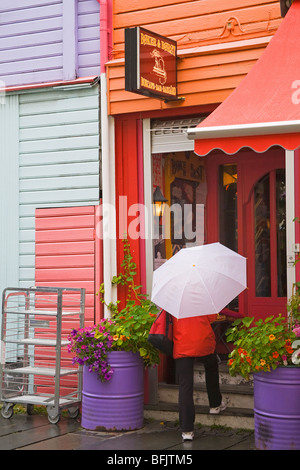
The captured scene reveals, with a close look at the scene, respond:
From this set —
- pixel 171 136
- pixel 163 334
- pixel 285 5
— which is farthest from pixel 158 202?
pixel 285 5

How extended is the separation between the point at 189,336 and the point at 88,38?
3997 mm

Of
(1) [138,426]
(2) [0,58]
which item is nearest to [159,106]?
(2) [0,58]

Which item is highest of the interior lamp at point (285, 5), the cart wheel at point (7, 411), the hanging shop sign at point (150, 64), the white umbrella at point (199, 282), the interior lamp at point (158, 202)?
the interior lamp at point (285, 5)

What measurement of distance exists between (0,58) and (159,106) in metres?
2.47

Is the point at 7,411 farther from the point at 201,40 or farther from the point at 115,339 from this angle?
the point at 201,40

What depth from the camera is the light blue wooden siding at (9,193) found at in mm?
9688

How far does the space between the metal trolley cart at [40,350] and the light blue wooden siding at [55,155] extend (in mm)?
443

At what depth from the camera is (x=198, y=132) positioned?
6570 mm

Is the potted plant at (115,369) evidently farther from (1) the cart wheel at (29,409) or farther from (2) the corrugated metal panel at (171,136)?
(2) the corrugated metal panel at (171,136)

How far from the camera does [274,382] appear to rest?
6809 mm

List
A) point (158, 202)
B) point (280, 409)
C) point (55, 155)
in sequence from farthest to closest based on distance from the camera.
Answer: point (55, 155) < point (158, 202) < point (280, 409)

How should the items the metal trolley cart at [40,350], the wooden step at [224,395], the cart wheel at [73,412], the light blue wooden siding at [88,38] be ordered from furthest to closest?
the light blue wooden siding at [88,38] → the cart wheel at [73,412] → the metal trolley cart at [40,350] → the wooden step at [224,395]

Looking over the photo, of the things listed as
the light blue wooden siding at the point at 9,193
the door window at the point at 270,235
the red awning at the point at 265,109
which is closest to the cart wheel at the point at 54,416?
the light blue wooden siding at the point at 9,193

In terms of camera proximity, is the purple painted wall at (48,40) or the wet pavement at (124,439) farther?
the purple painted wall at (48,40)
